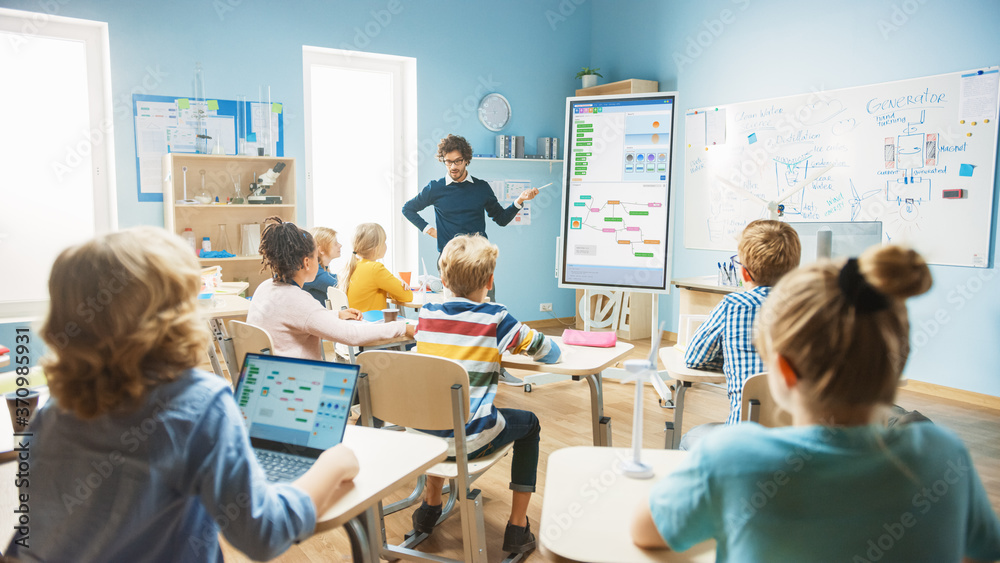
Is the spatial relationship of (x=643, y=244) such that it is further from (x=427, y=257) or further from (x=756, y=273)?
(x=427, y=257)

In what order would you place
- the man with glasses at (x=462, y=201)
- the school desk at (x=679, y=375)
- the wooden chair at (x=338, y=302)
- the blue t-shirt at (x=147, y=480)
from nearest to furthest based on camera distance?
1. the blue t-shirt at (x=147, y=480)
2. the school desk at (x=679, y=375)
3. the wooden chair at (x=338, y=302)
4. the man with glasses at (x=462, y=201)

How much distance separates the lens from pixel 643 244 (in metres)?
4.03

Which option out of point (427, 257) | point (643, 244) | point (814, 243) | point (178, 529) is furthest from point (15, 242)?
point (814, 243)

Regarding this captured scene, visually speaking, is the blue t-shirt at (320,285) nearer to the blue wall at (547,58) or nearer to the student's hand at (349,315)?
the student's hand at (349,315)

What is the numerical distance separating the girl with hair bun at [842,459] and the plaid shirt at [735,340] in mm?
1127

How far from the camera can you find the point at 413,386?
1.95m

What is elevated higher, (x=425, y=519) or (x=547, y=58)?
(x=547, y=58)

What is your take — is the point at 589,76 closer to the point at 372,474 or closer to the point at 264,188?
the point at 264,188

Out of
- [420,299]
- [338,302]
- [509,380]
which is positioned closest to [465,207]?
[420,299]

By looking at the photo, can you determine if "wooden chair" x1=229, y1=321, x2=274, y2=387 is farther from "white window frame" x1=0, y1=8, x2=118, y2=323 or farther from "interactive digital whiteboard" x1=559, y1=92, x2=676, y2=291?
"white window frame" x1=0, y1=8, x2=118, y2=323

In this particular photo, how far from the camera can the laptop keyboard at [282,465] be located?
1268 millimetres

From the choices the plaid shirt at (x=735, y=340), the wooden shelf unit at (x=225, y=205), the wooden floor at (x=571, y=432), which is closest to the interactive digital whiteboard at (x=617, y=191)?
the wooden floor at (x=571, y=432)

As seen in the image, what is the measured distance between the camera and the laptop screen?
1331 millimetres

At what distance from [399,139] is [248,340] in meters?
3.89
